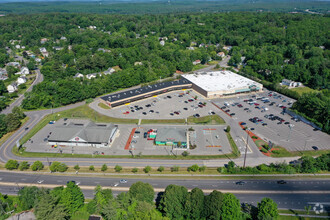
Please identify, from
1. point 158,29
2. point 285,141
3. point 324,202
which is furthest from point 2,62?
point 324,202

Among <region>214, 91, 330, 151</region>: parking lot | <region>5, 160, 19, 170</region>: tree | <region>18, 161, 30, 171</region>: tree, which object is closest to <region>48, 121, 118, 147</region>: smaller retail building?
<region>18, 161, 30, 171</region>: tree

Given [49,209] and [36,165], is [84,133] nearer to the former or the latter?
[36,165]

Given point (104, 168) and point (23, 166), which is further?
point (23, 166)

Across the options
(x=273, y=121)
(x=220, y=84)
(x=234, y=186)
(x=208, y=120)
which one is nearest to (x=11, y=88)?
(x=208, y=120)

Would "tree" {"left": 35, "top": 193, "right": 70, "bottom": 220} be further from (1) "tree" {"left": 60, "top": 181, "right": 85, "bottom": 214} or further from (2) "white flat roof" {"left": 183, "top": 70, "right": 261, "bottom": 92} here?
(2) "white flat roof" {"left": 183, "top": 70, "right": 261, "bottom": 92}

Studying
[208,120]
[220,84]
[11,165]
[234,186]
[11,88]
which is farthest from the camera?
[11,88]

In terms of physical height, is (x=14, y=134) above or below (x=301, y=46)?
below

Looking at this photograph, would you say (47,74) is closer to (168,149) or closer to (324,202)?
(168,149)
